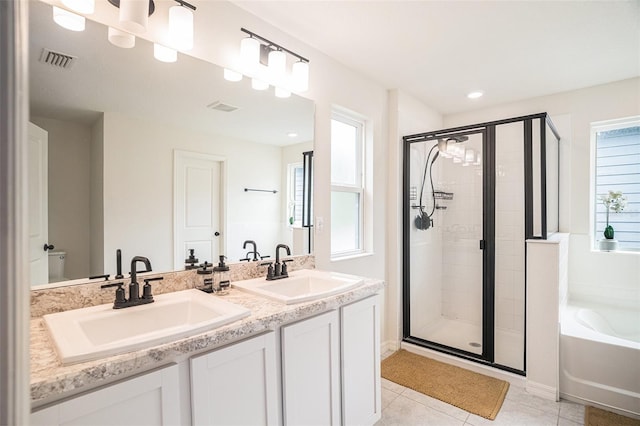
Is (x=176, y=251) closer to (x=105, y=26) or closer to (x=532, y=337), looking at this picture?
(x=105, y=26)

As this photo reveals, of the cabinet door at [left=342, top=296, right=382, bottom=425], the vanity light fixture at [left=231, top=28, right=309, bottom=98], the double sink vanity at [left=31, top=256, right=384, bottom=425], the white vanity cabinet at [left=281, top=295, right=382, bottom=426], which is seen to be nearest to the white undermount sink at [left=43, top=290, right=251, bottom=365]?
the double sink vanity at [left=31, top=256, right=384, bottom=425]

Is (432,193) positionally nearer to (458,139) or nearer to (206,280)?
(458,139)

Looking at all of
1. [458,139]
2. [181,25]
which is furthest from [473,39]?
[181,25]

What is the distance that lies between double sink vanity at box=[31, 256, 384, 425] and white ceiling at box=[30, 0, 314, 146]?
0.79m

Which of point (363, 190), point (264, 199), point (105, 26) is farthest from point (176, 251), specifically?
point (363, 190)

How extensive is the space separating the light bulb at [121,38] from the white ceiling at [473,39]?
27.8 inches

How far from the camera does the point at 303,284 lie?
202 centimetres

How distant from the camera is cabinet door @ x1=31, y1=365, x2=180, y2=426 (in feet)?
2.61

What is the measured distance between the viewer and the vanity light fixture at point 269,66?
1.79m

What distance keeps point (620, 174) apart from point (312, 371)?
341cm

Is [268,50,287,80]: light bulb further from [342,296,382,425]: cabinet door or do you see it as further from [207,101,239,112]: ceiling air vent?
[342,296,382,425]: cabinet door

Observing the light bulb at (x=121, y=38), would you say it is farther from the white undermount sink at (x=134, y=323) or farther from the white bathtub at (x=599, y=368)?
the white bathtub at (x=599, y=368)

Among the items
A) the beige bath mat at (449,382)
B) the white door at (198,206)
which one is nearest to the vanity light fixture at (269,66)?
the white door at (198,206)

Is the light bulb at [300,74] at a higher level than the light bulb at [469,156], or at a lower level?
higher
